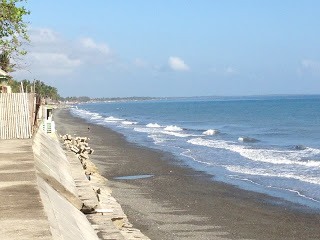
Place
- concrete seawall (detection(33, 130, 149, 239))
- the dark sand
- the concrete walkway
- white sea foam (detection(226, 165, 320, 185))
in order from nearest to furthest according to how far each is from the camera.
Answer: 1. the concrete walkway
2. concrete seawall (detection(33, 130, 149, 239))
3. the dark sand
4. white sea foam (detection(226, 165, 320, 185))

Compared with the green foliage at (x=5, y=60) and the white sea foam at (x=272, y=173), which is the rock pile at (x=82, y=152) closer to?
the green foliage at (x=5, y=60)

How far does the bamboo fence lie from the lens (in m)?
16.4

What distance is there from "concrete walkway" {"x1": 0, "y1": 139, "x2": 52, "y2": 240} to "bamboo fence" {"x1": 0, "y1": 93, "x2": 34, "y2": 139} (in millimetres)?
3688

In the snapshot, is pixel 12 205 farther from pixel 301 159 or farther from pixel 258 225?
pixel 301 159

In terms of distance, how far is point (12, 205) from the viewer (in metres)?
7.77

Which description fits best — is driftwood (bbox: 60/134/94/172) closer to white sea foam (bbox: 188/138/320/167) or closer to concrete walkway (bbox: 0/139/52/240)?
white sea foam (bbox: 188/138/320/167)

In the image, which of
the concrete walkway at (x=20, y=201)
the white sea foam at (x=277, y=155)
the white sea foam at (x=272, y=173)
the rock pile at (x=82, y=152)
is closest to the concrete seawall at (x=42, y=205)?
the concrete walkway at (x=20, y=201)

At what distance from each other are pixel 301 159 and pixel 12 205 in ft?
80.4

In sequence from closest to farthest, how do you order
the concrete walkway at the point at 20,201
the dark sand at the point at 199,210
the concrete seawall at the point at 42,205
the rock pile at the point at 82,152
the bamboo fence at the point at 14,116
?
the concrete walkway at the point at 20,201 → the concrete seawall at the point at 42,205 → the dark sand at the point at 199,210 → the bamboo fence at the point at 14,116 → the rock pile at the point at 82,152

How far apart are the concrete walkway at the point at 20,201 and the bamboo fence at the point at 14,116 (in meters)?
3.69

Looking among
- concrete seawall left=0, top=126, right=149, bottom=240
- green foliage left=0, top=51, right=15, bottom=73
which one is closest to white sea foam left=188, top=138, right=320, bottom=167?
concrete seawall left=0, top=126, right=149, bottom=240

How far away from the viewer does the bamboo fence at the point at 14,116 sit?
16422 mm

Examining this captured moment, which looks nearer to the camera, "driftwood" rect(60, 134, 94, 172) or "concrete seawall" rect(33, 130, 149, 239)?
"concrete seawall" rect(33, 130, 149, 239)

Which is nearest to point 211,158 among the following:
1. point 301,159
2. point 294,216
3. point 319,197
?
point 301,159
